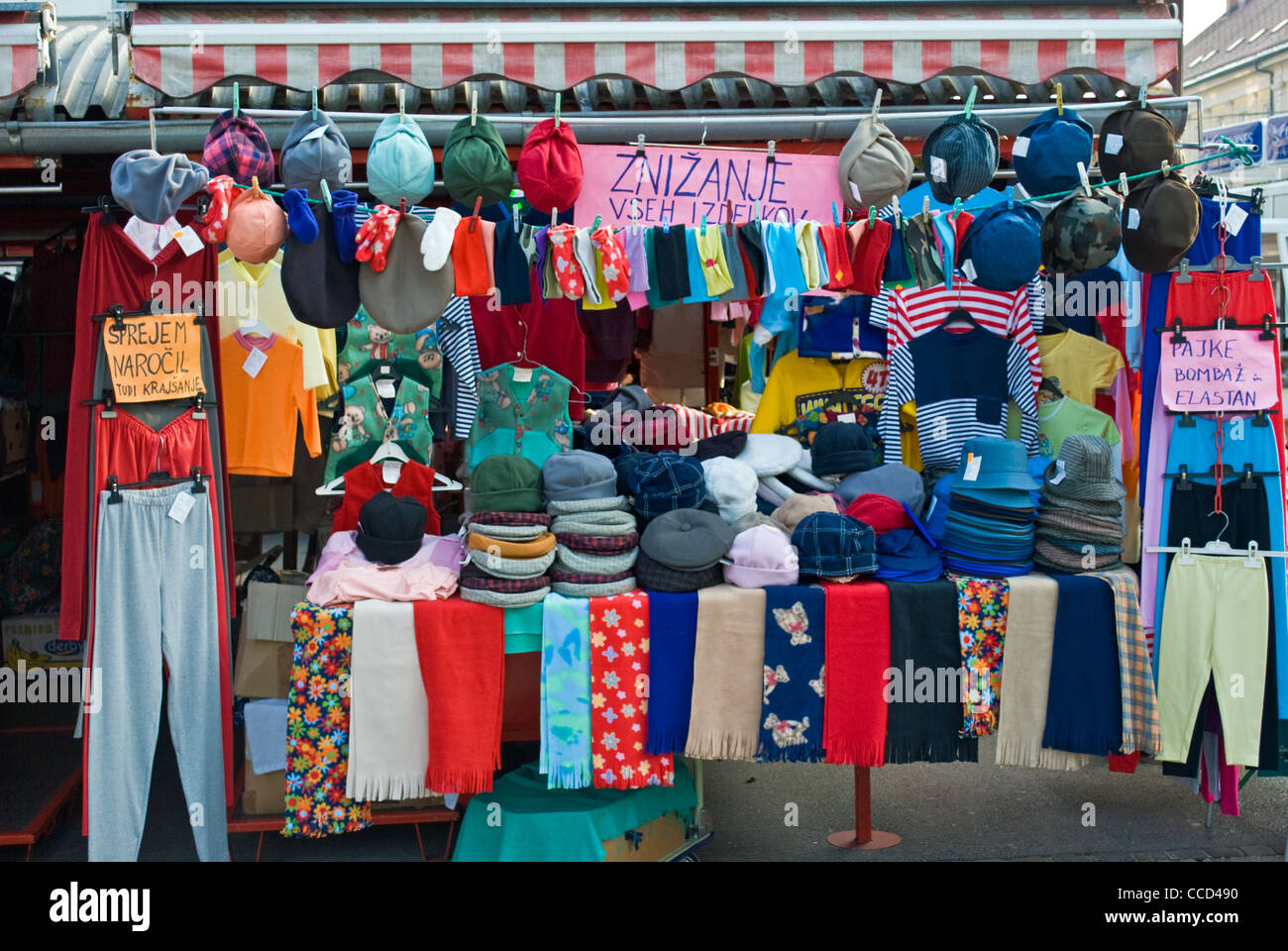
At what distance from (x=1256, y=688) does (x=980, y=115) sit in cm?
242

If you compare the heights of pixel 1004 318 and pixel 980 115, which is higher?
pixel 980 115

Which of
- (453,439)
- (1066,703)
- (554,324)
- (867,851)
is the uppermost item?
(554,324)

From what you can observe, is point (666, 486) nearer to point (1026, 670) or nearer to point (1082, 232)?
point (1026, 670)

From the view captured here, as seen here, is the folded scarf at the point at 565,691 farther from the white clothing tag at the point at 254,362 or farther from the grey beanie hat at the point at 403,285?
the white clothing tag at the point at 254,362

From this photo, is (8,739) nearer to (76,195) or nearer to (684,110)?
(76,195)

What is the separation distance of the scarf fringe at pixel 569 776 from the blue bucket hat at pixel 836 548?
107cm

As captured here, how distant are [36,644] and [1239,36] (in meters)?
29.7

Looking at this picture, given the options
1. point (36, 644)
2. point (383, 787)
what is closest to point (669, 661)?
point (383, 787)

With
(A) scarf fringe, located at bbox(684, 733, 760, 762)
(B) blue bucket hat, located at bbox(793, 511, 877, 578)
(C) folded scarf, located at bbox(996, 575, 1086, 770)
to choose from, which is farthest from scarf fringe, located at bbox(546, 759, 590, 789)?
(C) folded scarf, located at bbox(996, 575, 1086, 770)

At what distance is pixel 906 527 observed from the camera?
4.11m

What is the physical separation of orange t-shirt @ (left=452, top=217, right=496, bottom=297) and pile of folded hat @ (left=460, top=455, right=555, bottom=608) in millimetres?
717

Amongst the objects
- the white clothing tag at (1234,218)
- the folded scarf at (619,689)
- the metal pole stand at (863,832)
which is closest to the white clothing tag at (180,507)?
the folded scarf at (619,689)

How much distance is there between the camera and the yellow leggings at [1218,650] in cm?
409

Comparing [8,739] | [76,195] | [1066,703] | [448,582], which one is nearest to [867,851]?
[1066,703]
